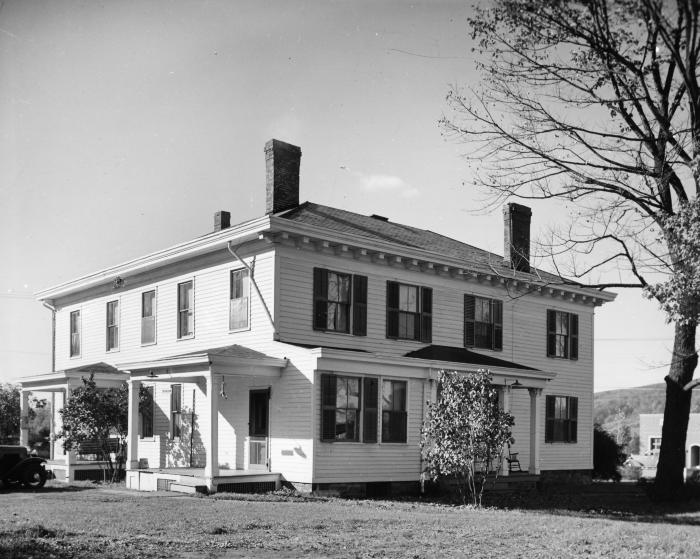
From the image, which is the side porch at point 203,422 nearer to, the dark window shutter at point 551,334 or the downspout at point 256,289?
the downspout at point 256,289

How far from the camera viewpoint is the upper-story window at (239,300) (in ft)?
74.5

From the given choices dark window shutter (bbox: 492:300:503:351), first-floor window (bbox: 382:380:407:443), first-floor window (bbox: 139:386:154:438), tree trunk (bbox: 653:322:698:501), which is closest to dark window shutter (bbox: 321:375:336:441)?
first-floor window (bbox: 382:380:407:443)

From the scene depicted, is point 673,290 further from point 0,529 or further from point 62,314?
point 62,314

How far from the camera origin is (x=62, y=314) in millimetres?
32594

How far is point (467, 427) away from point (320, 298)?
5459 millimetres

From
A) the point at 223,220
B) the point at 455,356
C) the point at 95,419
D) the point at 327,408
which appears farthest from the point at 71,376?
the point at 455,356

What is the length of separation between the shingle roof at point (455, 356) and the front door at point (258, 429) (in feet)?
14.1

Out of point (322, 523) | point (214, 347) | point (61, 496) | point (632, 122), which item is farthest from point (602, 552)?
point (214, 347)

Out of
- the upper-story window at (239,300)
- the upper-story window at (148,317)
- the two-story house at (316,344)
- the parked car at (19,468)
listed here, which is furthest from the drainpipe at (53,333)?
the upper-story window at (239,300)

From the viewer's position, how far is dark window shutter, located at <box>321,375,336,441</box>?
819 inches

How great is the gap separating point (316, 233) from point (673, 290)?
32.3ft

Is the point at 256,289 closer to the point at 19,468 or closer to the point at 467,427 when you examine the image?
the point at 467,427

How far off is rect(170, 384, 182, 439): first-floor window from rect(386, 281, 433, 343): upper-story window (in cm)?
667

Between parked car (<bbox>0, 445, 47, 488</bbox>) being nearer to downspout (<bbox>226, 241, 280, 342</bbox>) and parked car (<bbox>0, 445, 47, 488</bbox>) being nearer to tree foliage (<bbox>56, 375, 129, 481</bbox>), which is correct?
tree foliage (<bbox>56, 375, 129, 481</bbox>)
